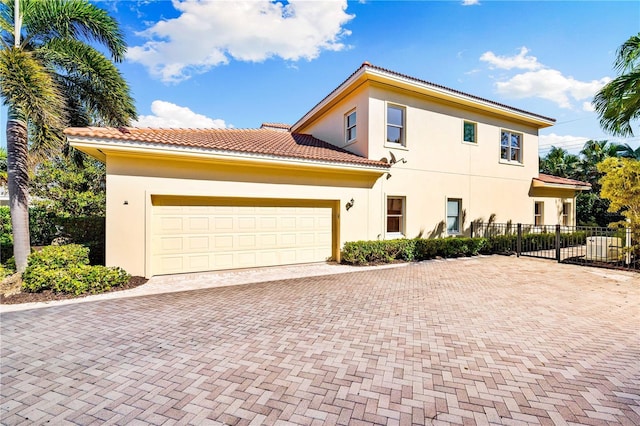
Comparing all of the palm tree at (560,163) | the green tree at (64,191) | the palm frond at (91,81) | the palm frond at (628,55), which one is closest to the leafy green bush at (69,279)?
the palm frond at (91,81)

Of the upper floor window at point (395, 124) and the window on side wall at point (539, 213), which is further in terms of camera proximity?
the window on side wall at point (539, 213)

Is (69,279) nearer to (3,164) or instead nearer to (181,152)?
(181,152)

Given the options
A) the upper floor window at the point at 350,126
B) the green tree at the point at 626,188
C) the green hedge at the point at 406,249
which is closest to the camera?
the green tree at the point at 626,188

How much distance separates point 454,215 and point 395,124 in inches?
222

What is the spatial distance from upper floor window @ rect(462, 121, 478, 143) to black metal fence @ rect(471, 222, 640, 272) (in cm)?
442

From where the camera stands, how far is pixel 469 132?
1450cm

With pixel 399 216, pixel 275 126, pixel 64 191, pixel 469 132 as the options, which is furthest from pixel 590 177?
pixel 64 191

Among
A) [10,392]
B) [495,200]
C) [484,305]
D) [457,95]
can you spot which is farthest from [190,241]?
[495,200]

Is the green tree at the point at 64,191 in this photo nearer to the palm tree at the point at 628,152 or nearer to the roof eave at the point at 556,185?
the roof eave at the point at 556,185

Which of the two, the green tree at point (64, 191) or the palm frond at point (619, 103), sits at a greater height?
the palm frond at point (619, 103)

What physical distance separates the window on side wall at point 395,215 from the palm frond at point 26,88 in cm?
1143

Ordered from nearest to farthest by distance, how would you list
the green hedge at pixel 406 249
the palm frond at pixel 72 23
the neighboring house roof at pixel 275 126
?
the palm frond at pixel 72 23, the green hedge at pixel 406 249, the neighboring house roof at pixel 275 126

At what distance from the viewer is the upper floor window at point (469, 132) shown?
1437 cm

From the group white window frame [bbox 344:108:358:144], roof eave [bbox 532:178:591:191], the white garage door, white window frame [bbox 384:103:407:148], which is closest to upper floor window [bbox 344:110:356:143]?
white window frame [bbox 344:108:358:144]
